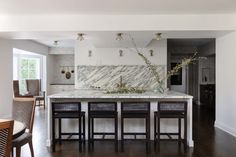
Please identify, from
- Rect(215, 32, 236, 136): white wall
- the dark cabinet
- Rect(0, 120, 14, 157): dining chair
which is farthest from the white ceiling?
the dark cabinet

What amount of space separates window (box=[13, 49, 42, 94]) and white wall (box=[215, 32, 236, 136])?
6.73m

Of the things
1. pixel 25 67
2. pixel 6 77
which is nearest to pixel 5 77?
pixel 6 77

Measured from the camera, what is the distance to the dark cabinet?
8977 mm

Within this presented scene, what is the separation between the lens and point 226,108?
539cm

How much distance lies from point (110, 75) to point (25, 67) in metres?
4.23

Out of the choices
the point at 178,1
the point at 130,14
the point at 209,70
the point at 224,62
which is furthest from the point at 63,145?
the point at 209,70

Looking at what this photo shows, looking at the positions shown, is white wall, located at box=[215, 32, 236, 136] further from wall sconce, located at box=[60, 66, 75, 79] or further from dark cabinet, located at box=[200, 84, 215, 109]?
wall sconce, located at box=[60, 66, 75, 79]

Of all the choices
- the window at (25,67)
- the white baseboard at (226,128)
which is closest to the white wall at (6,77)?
the window at (25,67)

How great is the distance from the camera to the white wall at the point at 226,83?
5.06 meters

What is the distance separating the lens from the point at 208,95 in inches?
367

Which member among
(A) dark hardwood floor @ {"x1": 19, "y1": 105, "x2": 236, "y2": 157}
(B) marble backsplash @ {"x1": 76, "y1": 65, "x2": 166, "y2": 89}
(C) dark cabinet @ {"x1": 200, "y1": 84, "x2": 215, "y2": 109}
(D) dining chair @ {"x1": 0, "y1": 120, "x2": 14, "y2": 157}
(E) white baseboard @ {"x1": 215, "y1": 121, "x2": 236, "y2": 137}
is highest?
(B) marble backsplash @ {"x1": 76, "y1": 65, "x2": 166, "y2": 89}

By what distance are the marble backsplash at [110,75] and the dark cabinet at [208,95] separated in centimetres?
326

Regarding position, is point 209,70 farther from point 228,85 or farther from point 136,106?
point 136,106

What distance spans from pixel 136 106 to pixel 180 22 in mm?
1995
